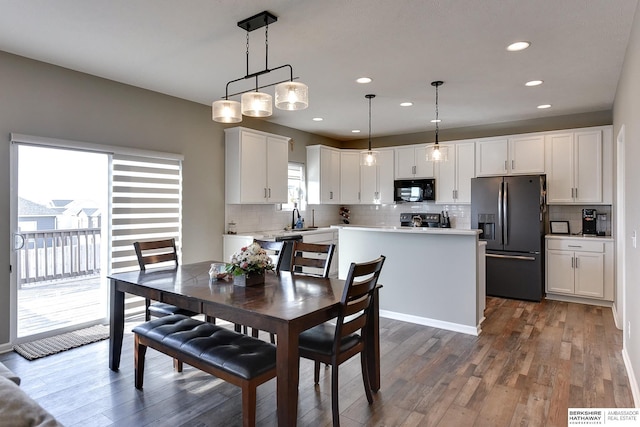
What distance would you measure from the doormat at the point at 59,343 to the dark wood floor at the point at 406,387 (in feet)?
0.29

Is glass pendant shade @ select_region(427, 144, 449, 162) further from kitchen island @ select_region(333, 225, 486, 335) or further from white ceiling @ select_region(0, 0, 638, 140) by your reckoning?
kitchen island @ select_region(333, 225, 486, 335)

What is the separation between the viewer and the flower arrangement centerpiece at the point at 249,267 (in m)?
2.59

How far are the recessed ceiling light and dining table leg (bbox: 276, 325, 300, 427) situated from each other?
2.86 m

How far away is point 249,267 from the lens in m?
2.59

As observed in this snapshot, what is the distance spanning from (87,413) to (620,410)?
3.35 meters

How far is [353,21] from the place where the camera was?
2715 mm

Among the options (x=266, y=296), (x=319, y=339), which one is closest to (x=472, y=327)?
(x=319, y=339)

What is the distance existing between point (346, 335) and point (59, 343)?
2.89 metres

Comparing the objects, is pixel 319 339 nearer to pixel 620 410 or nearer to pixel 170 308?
pixel 170 308

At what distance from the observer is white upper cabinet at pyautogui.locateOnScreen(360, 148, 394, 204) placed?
6871 millimetres

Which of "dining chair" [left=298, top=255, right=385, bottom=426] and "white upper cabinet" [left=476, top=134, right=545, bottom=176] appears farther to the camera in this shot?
"white upper cabinet" [left=476, top=134, right=545, bottom=176]

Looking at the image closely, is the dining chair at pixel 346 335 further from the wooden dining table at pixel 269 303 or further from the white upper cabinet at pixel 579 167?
the white upper cabinet at pixel 579 167

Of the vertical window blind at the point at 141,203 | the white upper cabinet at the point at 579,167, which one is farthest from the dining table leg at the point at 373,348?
the white upper cabinet at the point at 579,167

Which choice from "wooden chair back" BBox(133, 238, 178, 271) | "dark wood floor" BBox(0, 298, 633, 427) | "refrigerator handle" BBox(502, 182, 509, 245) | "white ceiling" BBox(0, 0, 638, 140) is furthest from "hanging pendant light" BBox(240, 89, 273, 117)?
"refrigerator handle" BBox(502, 182, 509, 245)
